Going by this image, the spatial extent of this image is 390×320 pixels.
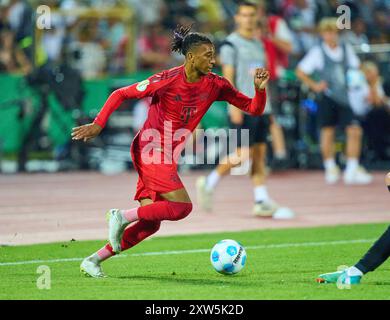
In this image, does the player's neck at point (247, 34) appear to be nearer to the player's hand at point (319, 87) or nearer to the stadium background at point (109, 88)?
the stadium background at point (109, 88)

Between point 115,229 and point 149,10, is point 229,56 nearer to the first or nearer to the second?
point 115,229

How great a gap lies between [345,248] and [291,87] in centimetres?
1108

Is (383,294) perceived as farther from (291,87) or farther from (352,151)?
(291,87)

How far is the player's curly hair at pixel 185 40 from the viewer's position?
9656 millimetres

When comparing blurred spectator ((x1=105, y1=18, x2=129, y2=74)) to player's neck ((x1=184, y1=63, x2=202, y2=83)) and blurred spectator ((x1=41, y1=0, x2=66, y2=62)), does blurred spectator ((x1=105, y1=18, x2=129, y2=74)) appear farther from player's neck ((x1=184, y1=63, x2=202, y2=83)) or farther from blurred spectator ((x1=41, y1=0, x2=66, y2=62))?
player's neck ((x1=184, y1=63, x2=202, y2=83))

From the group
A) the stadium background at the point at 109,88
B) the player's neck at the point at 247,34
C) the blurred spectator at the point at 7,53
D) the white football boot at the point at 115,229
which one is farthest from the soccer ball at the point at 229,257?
the blurred spectator at the point at 7,53

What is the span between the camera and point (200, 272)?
9945mm

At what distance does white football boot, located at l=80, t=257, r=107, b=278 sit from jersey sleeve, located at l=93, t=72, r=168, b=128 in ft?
3.85

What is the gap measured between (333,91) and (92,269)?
38.5 feet

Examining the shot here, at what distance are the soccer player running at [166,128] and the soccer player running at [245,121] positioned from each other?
17.6 feet

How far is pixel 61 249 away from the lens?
1184cm

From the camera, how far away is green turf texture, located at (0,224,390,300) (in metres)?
8.41

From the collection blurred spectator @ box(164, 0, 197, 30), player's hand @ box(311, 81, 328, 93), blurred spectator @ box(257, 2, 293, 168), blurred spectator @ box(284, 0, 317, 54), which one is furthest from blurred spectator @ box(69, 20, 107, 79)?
player's hand @ box(311, 81, 328, 93)
